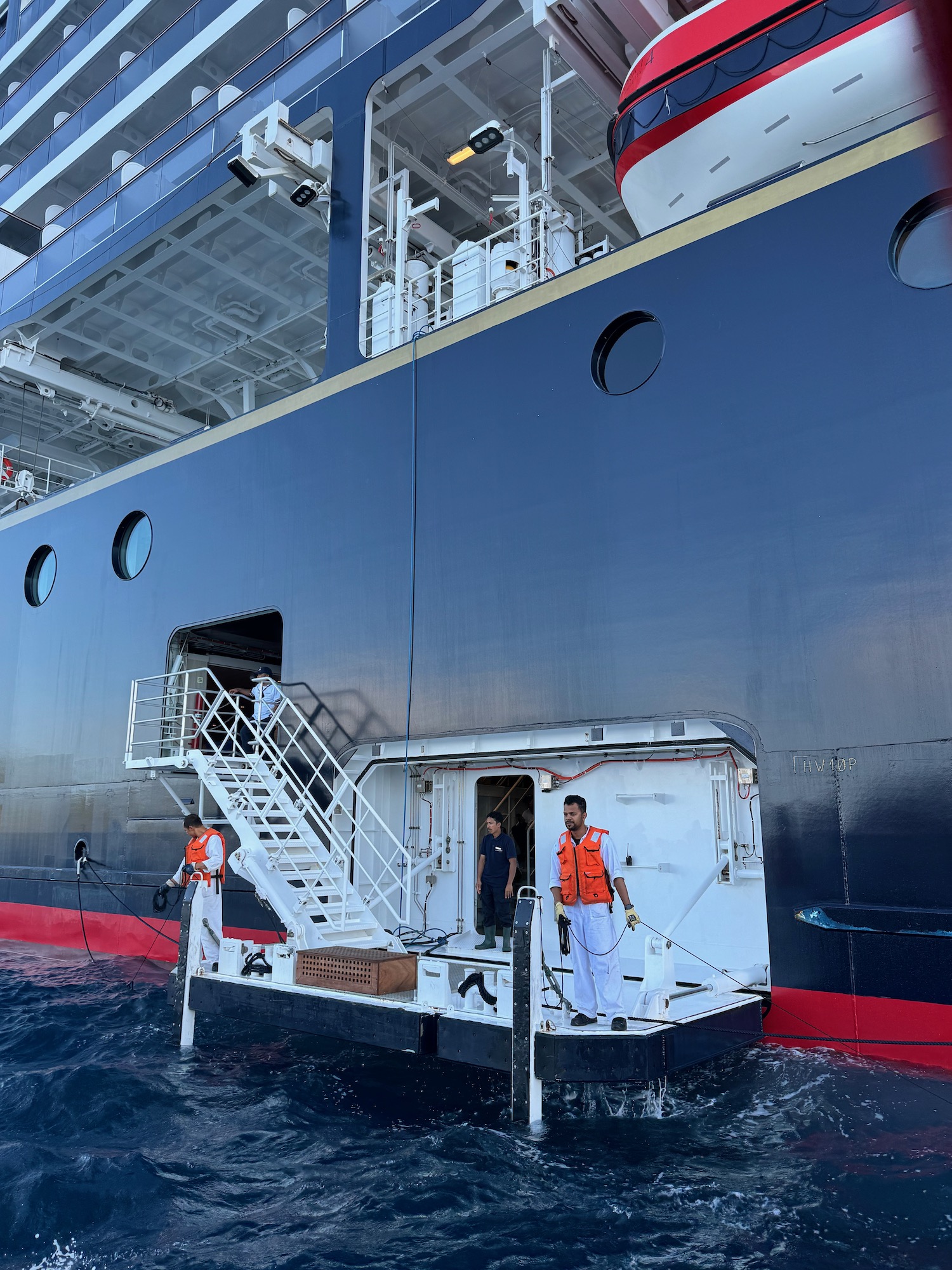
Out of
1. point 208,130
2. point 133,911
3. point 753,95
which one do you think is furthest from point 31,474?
point 753,95

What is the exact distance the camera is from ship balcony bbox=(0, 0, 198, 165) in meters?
16.8

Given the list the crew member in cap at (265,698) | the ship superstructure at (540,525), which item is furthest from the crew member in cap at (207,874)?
the crew member in cap at (265,698)

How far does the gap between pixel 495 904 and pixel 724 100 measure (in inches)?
289

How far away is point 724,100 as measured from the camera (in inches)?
299

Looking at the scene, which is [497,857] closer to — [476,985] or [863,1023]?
[476,985]

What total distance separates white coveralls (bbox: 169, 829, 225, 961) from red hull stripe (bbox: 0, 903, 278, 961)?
1.25 m

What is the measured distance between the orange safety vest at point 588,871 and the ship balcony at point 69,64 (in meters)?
17.3

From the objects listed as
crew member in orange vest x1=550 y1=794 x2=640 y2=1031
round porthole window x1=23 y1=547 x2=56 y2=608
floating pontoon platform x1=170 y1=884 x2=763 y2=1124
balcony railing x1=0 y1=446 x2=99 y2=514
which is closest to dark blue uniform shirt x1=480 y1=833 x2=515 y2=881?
floating pontoon platform x1=170 y1=884 x2=763 y2=1124

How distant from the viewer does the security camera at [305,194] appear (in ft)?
36.1

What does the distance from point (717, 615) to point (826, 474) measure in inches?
49.2

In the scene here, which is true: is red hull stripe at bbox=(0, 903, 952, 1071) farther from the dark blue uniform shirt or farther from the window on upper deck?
the window on upper deck

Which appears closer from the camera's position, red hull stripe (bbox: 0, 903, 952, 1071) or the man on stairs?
red hull stripe (bbox: 0, 903, 952, 1071)

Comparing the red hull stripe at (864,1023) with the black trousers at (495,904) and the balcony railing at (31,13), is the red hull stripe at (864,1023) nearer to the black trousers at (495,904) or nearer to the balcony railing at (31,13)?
the black trousers at (495,904)

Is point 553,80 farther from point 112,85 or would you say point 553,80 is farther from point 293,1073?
point 293,1073
